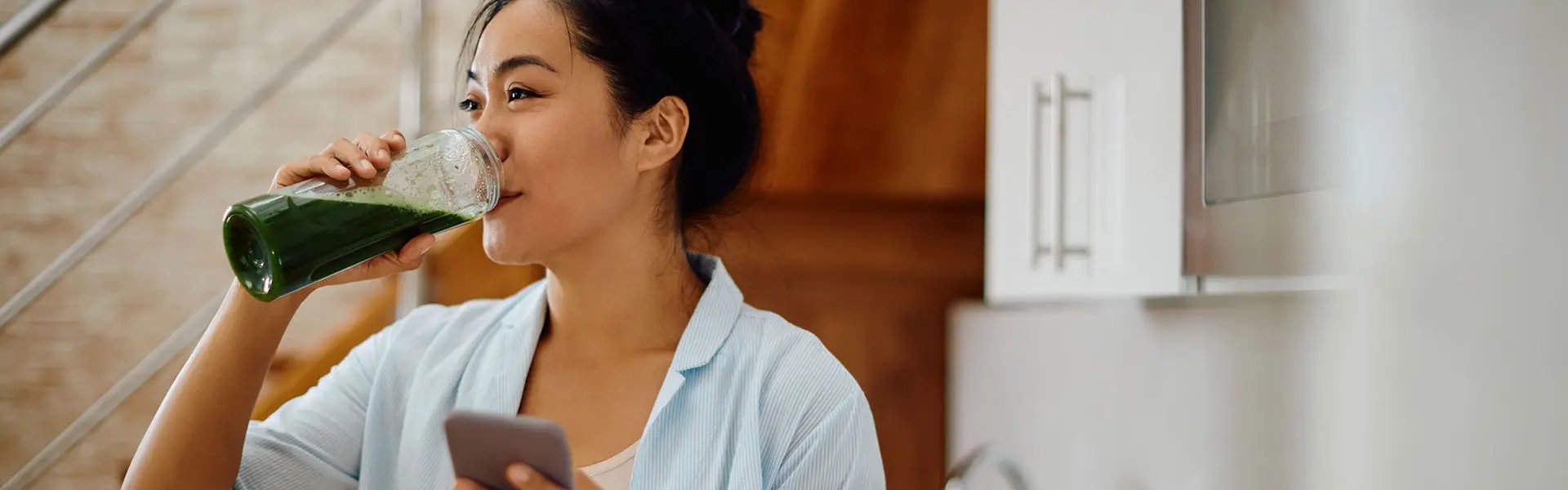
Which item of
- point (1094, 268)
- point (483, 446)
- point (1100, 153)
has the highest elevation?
point (1100, 153)

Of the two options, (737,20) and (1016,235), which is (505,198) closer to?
(737,20)

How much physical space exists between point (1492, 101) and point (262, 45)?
264cm

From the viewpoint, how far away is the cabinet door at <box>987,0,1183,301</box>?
1097 millimetres

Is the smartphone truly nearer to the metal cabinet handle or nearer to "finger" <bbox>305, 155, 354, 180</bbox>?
"finger" <bbox>305, 155, 354, 180</bbox>

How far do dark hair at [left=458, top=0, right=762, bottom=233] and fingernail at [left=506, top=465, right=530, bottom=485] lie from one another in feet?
1.41

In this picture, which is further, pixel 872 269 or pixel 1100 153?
pixel 872 269

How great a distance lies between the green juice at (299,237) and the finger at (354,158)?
0.02 m

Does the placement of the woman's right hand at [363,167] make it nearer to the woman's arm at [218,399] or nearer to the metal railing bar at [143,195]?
the woman's arm at [218,399]

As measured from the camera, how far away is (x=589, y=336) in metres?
1.19

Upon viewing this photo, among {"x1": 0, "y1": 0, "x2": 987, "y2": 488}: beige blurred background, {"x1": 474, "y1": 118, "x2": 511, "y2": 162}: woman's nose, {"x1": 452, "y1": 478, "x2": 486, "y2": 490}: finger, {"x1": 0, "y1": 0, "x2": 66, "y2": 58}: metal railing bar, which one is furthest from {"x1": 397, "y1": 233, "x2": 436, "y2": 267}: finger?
{"x1": 0, "y1": 0, "x2": 987, "y2": 488}: beige blurred background

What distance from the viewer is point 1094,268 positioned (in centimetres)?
126

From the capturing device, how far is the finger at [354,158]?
0.90m

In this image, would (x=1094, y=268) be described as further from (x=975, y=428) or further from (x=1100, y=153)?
(x=975, y=428)

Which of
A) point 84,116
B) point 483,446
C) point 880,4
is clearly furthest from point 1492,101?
point 84,116
